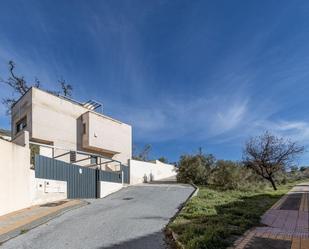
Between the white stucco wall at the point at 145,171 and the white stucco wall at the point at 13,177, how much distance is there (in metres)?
12.9

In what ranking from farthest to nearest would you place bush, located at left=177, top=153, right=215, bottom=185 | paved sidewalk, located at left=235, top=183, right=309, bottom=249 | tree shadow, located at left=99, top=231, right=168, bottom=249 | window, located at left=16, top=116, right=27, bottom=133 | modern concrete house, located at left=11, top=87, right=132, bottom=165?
bush, located at left=177, top=153, right=215, bottom=185, window, located at left=16, top=116, right=27, bottom=133, modern concrete house, located at left=11, top=87, right=132, bottom=165, tree shadow, located at left=99, top=231, right=168, bottom=249, paved sidewalk, located at left=235, top=183, right=309, bottom=249

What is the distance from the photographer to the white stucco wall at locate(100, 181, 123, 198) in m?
16.9

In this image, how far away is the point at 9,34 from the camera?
15578 mm

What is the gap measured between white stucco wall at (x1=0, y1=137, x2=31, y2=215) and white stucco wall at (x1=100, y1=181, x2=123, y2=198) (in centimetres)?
539

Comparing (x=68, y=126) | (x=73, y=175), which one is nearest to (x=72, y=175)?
Result: (x=73, y=175)

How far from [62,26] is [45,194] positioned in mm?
8959

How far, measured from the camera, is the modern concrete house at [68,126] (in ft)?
66.7

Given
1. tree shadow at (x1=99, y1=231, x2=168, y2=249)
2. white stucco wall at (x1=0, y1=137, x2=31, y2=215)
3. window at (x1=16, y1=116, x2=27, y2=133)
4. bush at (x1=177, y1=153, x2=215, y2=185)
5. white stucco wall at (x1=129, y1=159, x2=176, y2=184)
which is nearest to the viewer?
tree shadow at (x1=99, y1=231, x2=168, y2=249)

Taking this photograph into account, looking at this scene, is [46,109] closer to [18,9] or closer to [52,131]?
[52,131]

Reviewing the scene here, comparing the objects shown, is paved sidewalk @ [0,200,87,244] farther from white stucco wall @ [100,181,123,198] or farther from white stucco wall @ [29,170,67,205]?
white stucco wall @ [100,181,123,198]

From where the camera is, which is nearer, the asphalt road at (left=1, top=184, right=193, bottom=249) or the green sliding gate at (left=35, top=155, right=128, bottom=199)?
the asphalt road at (left=1, top=184, right=193, bottom=249)

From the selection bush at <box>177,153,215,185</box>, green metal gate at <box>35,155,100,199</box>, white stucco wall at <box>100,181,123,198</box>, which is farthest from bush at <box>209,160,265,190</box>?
green metal gate at <box>35,155,100,199</box>

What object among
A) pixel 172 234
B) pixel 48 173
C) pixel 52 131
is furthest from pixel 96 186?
pixel 172 234

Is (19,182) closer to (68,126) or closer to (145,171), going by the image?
(68,126)
